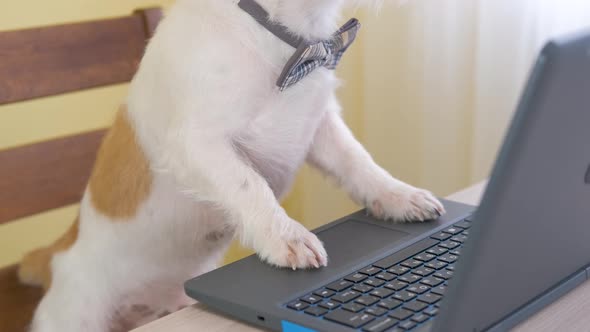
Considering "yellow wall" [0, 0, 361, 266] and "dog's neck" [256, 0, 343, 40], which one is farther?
"yellow wall" [0, 0, 361, 266]

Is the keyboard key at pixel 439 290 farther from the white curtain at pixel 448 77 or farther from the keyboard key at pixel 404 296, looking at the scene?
the white curtain at pixel 448 77

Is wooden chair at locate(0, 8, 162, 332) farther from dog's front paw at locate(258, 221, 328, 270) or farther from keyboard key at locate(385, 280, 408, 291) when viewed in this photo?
→ keyboard key at locate(385, 280, 408, 291)

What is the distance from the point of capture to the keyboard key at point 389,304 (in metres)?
0.74

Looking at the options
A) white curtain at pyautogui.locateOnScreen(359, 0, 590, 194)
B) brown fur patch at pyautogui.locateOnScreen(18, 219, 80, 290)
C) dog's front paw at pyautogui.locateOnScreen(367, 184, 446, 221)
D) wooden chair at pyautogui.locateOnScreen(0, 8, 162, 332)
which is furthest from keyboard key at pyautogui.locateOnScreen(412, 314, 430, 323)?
white curtain at pyautogui.locateOnScreen(359, 0, 590, 194)

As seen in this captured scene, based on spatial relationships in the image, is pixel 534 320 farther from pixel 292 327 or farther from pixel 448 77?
pixel 448 77

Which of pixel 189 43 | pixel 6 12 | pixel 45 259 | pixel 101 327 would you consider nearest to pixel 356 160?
pixel 189 43

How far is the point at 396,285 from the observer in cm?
79

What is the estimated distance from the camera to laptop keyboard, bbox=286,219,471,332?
0.71 metres

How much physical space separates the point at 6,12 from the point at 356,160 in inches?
45.6

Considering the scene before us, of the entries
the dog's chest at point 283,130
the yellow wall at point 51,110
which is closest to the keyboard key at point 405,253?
the dog's chest at point 283,130

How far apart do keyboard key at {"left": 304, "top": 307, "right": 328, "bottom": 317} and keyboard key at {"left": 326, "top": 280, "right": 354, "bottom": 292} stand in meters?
0.05

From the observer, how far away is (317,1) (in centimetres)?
105

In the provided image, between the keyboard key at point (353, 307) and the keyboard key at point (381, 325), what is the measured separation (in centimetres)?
3

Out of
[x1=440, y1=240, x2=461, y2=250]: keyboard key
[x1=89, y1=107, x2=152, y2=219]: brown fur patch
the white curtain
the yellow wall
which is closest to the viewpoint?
[x1=440, y1=240, x2=461, y2=250]: keyboard key
